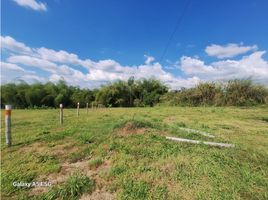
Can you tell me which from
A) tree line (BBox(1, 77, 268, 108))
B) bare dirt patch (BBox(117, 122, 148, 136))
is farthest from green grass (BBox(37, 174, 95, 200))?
tree line (BBox(1, 77, 268, 108))

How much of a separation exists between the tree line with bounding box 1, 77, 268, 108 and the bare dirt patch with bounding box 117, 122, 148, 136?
1628 centimetres

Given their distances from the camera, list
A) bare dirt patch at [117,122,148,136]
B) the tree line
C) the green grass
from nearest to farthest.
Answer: the green grass, bare dirt patch at [117,122,148,136], the tree line

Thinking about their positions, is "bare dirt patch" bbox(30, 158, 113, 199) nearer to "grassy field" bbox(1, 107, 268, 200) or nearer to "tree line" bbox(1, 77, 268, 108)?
"grassy field" bbox(1, 107, 268, 200)

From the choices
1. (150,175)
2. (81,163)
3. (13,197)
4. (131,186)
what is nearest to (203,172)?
(150,175)

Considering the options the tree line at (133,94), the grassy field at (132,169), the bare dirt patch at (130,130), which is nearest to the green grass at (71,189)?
the grassy field at (132,169)

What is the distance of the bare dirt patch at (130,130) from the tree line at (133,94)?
16.3 metres

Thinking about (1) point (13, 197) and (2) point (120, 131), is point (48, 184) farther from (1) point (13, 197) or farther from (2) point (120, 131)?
(2) point (120, 131)

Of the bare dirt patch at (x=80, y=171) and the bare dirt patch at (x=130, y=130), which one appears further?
the bare dirt patch at (x=130, y=130)

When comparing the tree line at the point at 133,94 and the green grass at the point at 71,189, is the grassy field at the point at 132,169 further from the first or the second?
the tree line at the point at 133,94

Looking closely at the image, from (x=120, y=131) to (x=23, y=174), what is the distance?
2131mm

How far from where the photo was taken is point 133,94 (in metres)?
25.8

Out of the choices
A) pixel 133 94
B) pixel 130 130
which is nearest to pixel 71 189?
pixel 130 130

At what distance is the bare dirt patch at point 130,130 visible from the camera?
13.1 ft

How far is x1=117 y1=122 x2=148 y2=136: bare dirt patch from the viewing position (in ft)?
13.1
